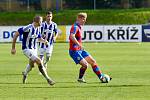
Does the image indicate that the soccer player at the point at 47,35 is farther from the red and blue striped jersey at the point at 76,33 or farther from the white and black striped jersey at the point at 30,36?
the white and black striped jersey at the point at 30,36

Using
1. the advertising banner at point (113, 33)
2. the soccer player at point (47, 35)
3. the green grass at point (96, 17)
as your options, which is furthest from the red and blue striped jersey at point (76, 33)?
the green grass at point (96, 17)

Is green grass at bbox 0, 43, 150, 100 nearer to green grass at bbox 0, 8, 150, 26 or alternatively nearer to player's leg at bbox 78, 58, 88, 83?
player's leg at bbox 78, 58, 88, 83

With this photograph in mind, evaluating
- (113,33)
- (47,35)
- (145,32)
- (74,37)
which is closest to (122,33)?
(113,33)

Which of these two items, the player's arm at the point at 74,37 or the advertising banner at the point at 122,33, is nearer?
the player's arm at the point at 74,37

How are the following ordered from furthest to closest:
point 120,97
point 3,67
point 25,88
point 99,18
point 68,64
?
point 99,18, point 68,64, point 3,67, point 25,88, point 120,97

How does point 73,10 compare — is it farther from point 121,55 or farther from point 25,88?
point 25,88

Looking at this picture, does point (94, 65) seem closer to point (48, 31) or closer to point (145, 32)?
point (48, 31)

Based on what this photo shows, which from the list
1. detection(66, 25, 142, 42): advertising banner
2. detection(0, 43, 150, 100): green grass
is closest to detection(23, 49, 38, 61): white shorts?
detection(0, 43, 150, 100): green grass

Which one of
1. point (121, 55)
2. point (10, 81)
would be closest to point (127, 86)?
point (10, 81)

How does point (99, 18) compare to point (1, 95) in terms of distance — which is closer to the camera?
point (1, 95)

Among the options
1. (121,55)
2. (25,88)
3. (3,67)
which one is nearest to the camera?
(25,88)

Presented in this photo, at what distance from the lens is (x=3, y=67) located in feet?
76.1

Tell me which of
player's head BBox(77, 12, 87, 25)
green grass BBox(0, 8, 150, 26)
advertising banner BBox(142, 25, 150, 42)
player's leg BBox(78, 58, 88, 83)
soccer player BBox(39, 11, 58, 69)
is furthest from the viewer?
green grass BBox(0, 8, 150, 26)

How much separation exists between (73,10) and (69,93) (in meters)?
45.5
